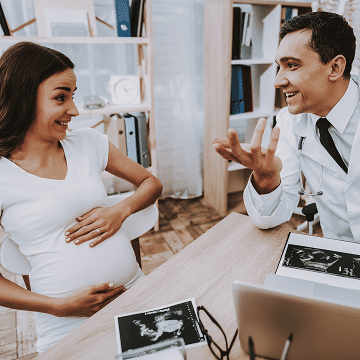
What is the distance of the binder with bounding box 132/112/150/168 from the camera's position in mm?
2304

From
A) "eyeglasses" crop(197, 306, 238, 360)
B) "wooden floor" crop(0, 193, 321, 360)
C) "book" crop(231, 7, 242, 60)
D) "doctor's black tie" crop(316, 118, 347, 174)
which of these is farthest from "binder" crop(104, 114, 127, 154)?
"eyeglasses" crop(197, 306, 238, 360)

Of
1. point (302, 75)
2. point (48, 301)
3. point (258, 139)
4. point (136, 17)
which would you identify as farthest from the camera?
point (136, 17)

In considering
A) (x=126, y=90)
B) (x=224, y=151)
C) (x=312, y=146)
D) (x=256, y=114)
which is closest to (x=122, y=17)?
(x=126, y=90)

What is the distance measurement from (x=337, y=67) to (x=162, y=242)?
1.68m

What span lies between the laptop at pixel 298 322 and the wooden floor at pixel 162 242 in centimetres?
135

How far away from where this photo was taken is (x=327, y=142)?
4.04 feet

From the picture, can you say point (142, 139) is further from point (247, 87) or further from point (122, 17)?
point (247, 87)

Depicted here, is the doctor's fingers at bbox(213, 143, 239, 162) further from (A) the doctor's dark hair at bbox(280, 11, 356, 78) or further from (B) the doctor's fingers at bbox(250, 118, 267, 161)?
(A) the doctor's dark hair at bbox(280, 11, 356, 78)

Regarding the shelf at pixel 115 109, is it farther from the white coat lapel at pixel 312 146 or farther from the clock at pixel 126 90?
the white coat lapel at pixel 312 146

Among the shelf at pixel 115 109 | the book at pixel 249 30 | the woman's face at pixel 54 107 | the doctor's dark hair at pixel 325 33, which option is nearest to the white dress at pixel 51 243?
the woman's face at pixel 54 107

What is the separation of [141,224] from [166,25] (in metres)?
1.94

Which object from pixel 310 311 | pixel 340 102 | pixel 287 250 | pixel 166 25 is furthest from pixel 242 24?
pixel 310 311

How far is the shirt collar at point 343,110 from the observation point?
3.89 ft

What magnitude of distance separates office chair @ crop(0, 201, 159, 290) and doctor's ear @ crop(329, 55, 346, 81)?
32.9 inches
